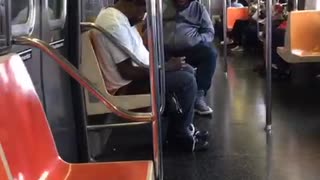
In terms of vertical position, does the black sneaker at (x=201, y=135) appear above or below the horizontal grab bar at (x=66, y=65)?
below

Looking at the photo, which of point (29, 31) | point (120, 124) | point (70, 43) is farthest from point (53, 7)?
point (120, 124)

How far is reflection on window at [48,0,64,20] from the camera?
91.2 inches

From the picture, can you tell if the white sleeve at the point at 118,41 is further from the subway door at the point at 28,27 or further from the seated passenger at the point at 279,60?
the seated passenger at the point at 279,60

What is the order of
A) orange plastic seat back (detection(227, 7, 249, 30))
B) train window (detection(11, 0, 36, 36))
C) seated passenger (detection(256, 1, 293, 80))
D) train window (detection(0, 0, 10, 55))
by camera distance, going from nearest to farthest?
train window (detection(0, 0, 10, 55))
train window (detection(11, 0, 36, 36))
seated passenger (detection(256, 1, 293, 80))
orange plastic seat back (detection(227, 7, 249, 30))

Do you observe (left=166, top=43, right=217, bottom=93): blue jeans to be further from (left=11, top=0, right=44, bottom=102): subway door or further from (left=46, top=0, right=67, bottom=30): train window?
(left=11, top=0, right=44, bottom=102): subway door

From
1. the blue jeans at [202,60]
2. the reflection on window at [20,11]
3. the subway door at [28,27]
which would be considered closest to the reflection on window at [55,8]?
the subway door at [28,27]

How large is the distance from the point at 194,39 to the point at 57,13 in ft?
6.04

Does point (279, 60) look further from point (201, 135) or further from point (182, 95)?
point (182, 95)

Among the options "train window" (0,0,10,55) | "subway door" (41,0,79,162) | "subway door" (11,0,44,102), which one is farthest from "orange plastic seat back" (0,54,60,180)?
"subway door" (41,0,79,162)

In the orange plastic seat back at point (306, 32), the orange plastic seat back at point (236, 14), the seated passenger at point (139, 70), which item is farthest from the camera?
the orange plastic seat back at point (236, 14)

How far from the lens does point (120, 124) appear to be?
299cm

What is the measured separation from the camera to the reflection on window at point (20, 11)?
1834 mm

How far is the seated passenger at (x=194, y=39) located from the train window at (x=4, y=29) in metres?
2.48

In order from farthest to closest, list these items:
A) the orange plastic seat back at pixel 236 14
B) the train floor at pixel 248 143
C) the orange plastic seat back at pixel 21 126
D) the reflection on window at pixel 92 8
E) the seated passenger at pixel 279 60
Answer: the orange plastic seat back at pixel 236 14, the seated passenger at pixel 279 60, the reflection on window at pixel 92 8, the train floor at pixel 248 143, the orange plastic seat back at pixel 21 126
